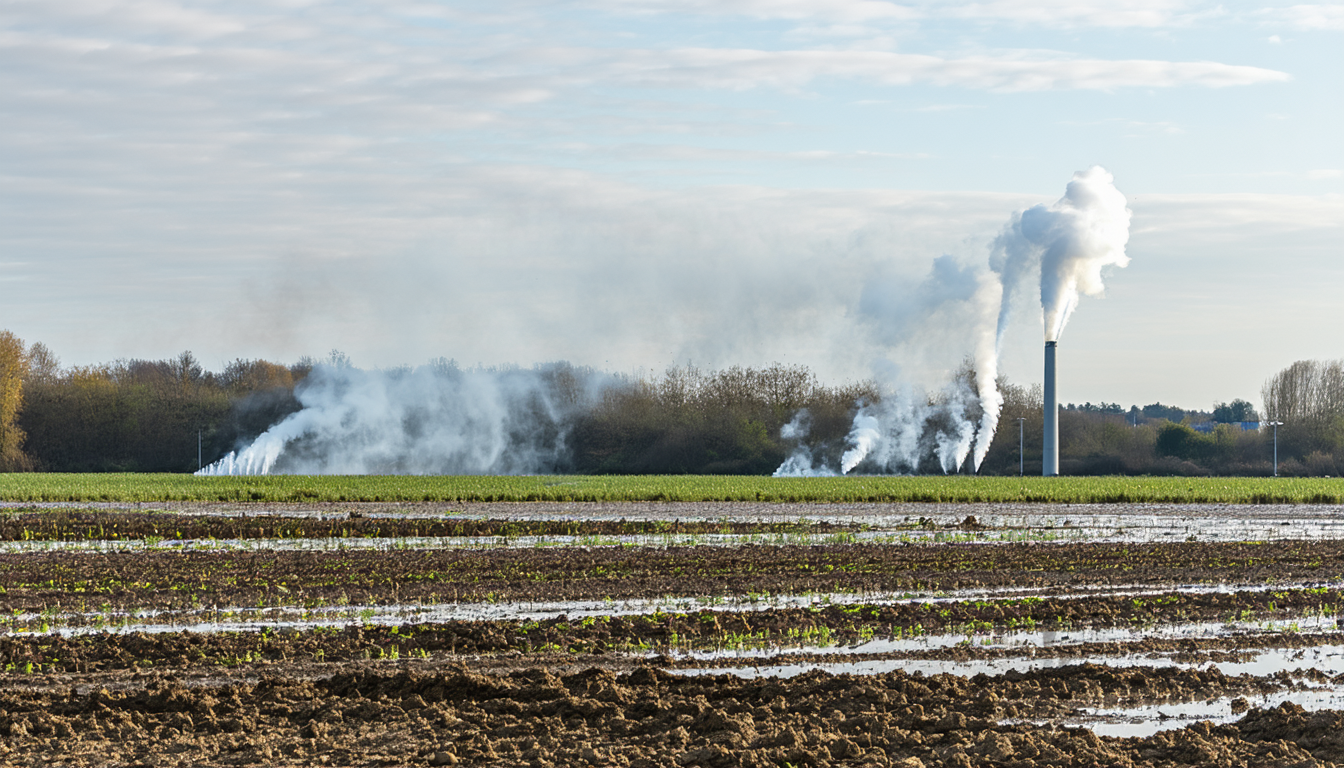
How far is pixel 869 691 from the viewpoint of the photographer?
10.3 m

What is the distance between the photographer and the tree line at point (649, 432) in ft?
285

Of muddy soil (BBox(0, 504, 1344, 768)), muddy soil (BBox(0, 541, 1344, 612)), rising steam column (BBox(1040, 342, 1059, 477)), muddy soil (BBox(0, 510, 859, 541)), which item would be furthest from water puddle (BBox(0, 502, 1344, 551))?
rising steam column (BBox(1040, 342, 1059, 477))

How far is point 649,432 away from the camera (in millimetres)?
88875

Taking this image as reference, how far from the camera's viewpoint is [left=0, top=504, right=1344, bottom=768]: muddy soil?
28.9 ft

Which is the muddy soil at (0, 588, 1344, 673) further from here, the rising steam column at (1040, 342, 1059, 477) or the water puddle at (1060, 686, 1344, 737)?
the rising steam column at (1040, 342, 1059, 477)

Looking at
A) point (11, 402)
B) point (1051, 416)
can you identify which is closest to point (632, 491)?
point (1051, 416)

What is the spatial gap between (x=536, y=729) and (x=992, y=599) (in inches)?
375

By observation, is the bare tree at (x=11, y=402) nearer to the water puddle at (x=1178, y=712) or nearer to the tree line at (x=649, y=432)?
the tree line at (x=649, y=432)

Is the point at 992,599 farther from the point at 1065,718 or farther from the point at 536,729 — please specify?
the point at 536,729

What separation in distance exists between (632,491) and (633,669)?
3804 cm

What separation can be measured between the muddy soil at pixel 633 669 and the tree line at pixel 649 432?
65.3m

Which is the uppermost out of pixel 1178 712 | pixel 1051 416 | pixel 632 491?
pixel 1051 416

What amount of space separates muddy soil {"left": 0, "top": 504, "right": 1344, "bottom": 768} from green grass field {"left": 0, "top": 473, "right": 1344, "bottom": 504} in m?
24.1

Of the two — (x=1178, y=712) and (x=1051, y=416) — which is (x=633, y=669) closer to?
(x=1178, y=712)
